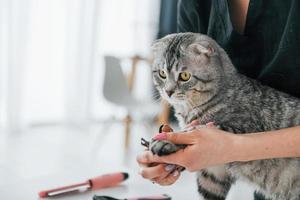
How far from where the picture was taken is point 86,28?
321 cm

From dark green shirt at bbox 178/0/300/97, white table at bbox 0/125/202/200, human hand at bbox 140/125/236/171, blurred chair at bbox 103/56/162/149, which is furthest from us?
blurred chair at bbox 103/56/162/149

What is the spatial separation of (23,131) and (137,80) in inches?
38.1

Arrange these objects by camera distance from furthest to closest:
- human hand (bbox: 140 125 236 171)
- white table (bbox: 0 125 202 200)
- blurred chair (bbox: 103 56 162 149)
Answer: blurred chair (bbox: 103 56 162 149), white table (bbox: 0 125 202 200), human hand (bbox: 140 125 236 171)

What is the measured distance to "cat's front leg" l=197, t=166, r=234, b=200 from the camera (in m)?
0.98

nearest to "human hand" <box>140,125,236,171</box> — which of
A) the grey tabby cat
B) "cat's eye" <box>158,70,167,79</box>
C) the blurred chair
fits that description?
the grey tabby cat

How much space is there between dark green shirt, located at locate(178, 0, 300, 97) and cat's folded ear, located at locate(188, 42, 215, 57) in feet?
0.13

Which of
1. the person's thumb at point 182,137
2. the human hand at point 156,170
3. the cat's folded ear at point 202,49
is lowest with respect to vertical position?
the human hand at point 156,170

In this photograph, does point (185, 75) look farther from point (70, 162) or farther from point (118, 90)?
point (118, 90)

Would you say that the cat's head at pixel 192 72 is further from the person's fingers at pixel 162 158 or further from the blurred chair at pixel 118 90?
the blurred chair at pixel 118 90

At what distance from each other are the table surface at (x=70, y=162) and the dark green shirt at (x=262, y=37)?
1.03ft

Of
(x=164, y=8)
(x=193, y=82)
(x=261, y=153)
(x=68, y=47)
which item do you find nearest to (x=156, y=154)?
(x=261, y=153)

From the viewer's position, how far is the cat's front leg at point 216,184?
3.22 feet

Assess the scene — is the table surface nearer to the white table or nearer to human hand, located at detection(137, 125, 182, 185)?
the white table

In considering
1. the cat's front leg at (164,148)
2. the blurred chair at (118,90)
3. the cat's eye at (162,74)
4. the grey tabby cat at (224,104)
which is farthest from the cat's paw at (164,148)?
the blurred chair at (118,90)
